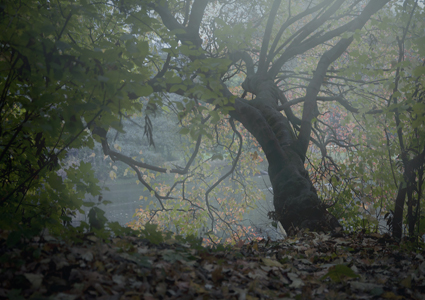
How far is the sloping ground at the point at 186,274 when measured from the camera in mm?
1610

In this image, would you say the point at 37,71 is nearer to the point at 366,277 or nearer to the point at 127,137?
the point at 366,277

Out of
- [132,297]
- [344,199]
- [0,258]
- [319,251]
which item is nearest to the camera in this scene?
[132,297]

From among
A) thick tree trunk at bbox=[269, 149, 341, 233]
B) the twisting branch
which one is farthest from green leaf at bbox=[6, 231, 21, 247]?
the twisting branch

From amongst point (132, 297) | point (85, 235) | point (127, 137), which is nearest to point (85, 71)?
point (85, 235)

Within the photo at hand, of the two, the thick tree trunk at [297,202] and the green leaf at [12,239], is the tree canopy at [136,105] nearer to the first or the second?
the thick tree trunk at [297,202]

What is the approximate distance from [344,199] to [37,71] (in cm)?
450

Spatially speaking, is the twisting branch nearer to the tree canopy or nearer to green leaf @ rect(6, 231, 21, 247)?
the tree canopy

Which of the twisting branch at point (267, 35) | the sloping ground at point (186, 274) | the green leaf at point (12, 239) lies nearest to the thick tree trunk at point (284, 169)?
the twisting branch at point (267, 35)

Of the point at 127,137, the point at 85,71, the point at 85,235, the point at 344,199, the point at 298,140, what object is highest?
the point at 127,137

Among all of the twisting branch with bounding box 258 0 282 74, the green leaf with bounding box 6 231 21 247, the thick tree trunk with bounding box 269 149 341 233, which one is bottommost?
the green leaf with bounding box 6 231 21 247

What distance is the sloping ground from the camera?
5.28 feet

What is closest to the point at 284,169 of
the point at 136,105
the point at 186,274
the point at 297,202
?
the point at 297,202

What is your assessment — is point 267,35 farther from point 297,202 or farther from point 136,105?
point 136,105

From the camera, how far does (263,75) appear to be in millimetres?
6070
